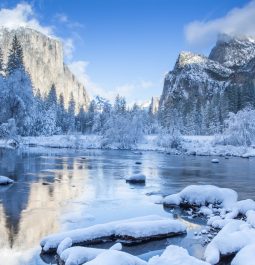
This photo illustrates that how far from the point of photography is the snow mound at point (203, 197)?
17767mm

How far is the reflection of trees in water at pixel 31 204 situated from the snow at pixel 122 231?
0.97 metres

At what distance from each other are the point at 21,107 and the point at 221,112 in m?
63.9

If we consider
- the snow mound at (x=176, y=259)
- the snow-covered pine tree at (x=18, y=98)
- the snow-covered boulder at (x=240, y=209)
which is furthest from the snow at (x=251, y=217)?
the snow-covered pine tree at (x=18, y=98)

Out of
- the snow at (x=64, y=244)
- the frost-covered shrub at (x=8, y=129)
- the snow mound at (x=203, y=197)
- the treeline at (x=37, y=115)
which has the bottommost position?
the snow at (x=64, y=244)

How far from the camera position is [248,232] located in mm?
11469

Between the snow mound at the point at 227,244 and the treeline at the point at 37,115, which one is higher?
the treeline at the point at 37,115

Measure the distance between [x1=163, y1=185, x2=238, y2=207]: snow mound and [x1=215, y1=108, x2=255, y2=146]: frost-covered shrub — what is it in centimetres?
5054

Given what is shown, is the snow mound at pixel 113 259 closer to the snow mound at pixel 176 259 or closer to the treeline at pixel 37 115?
the snow mound at pixel 176 259

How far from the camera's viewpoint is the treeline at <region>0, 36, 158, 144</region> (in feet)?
166

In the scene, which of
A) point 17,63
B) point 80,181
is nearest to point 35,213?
point 80,181

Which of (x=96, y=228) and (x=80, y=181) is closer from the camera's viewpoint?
(x=96, y=228)

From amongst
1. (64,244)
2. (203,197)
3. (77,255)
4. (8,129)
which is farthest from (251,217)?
(8,129)

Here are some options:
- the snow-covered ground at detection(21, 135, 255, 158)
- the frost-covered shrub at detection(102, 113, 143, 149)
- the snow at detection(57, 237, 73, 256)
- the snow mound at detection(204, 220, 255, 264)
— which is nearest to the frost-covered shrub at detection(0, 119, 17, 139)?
the snow-covered ground at detection(21, 135, 255, 158)

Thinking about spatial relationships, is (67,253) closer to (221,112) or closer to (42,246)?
(42,246)
